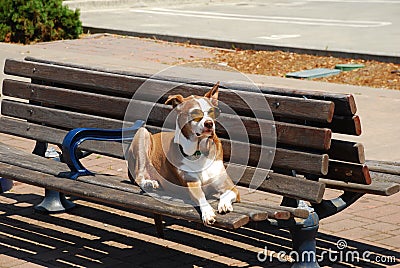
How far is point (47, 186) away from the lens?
517 centimetres

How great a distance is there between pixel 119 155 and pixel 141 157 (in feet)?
2.20

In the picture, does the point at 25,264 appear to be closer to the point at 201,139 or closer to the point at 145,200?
the point at 145,200

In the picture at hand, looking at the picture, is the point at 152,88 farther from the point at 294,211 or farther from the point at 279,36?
the point at 279,36

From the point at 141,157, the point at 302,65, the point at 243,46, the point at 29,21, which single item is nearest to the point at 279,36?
the point at 243,46

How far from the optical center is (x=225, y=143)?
5207mm

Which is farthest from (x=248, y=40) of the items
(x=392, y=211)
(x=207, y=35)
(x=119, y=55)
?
(x=392, y=211)

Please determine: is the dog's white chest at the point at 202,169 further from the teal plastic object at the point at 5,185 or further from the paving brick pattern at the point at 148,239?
the teal plastic object at the point at 5,185

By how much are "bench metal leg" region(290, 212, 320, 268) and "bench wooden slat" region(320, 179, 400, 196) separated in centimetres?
32

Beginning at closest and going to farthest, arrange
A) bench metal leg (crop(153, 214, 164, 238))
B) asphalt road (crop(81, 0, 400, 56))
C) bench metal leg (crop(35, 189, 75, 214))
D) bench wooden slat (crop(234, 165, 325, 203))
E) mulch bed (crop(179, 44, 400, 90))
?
bench wooden slat (crop(234, 165, 325, 203)), bench metal leg (crop(153, 214, 164, 238)), bench metal leg (crop(35, 189, 75, 214)), mulch bed (crop(179, 44, 400, 90)), asphalt road (crop(81, 0, 400, 56))

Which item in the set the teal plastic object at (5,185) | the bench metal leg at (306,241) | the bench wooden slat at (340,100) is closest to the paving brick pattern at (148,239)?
the teal plastic object at (5,185)

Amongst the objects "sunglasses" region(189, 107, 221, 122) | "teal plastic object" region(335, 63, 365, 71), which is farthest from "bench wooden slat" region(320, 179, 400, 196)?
"teal plastic object" region(335, 63, 365, 71)

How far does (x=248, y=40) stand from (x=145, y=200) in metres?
10.3

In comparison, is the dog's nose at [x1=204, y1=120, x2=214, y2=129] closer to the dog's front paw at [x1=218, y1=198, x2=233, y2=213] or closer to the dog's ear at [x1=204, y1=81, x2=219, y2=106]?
the dog's ear at [x1=204, y1=81, x2=219, y2=106]

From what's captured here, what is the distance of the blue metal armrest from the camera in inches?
205
